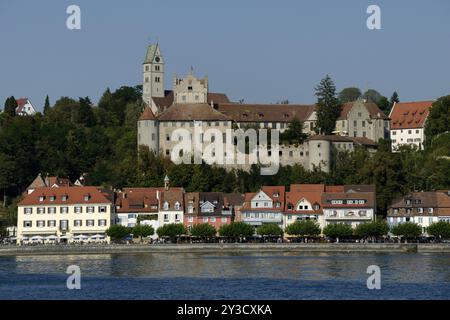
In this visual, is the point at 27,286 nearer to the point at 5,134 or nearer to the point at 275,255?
the point at 275,255

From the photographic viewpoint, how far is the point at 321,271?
62844 mm

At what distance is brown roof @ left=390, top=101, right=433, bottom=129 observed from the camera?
12338 cm

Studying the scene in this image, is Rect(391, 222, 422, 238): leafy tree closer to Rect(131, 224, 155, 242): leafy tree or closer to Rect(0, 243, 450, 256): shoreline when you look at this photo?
Rect(0, 243, 450, 256): shoreline

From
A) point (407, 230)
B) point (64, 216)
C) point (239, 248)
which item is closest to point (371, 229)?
point (407, 230)

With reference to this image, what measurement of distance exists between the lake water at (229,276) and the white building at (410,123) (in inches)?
1760

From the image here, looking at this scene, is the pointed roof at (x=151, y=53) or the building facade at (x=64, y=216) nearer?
the building facade at (x=64, y=216)

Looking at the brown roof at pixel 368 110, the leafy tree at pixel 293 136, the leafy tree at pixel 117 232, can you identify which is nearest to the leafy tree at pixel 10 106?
the leafy tree at pixel 293 136

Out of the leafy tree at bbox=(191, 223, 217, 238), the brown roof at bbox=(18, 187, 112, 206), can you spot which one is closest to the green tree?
the leafy tree at bbox=(191, 223, 217, 238)

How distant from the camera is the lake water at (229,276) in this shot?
166 ft

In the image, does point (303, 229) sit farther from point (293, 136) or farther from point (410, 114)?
point (410, 114)

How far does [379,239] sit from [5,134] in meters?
43.7

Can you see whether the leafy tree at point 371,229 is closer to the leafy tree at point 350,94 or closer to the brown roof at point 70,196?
the brown roof at point 70,196
